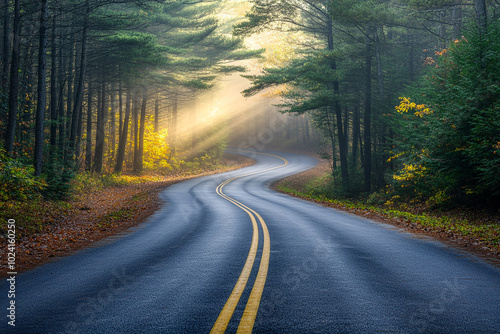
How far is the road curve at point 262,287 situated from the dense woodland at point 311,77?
7201 mm

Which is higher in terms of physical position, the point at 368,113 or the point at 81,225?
the point at 368,113

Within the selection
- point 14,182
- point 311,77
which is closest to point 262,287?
point 14,182

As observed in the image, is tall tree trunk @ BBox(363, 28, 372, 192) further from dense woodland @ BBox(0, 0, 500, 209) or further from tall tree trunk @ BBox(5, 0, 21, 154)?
tall tree trunk @ BBox(5, 0, 21, 154)

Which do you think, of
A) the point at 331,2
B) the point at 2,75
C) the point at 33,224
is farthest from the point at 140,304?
the point at 331,2

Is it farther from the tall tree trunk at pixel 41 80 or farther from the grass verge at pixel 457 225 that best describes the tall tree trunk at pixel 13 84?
the grass verge at pixel 457 225

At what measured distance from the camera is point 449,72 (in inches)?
679

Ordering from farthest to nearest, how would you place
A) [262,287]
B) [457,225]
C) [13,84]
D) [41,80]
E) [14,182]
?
[41,80] → [13,84] → [14,182] → [457,225] → [262,287]

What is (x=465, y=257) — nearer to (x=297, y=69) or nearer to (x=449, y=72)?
(x=449, y=72)

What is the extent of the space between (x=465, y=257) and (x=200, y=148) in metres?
46.6

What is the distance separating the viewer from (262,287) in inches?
223

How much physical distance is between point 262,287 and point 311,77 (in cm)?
2243

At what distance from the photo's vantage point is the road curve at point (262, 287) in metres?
4.33

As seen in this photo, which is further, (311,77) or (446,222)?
(311,77)

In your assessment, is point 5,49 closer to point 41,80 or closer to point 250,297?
point 41,80
